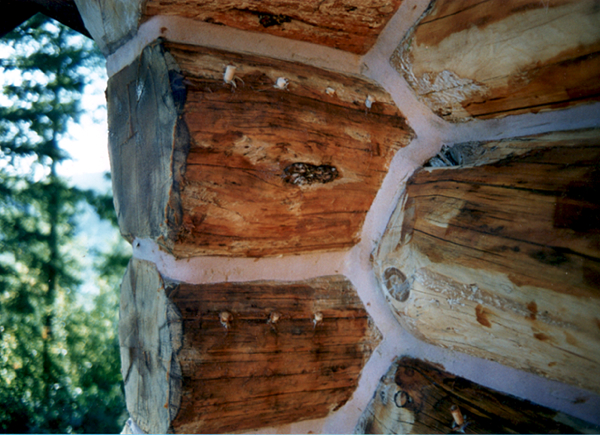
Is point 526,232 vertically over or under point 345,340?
over

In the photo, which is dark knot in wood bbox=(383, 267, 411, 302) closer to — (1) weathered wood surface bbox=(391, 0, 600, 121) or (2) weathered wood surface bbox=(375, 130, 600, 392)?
(2) weathered wood surface bbox=(375, 130, 600, 392)

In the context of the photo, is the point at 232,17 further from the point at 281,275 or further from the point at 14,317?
the point at 14,317

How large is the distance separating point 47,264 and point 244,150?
81.1 inches

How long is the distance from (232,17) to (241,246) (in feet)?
1.14

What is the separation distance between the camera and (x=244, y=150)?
0.60 m

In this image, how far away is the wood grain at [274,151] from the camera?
0.58 metres

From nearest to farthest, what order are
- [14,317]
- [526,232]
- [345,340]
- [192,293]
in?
[526,232], [192,293], [345,340], [14,317]

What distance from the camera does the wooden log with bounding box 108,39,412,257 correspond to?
22.5 inches

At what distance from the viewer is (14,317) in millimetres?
2062

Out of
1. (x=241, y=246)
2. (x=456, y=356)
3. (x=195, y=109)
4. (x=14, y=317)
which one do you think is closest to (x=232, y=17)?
(x=195, y=109)

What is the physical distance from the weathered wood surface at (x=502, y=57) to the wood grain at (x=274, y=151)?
0.30ft

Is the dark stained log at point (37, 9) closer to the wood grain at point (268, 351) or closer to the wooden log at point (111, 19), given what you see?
the wooden log at point (111, 19)

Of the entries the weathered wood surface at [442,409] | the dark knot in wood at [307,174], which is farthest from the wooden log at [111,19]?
the weathered wood surface at [442,409]

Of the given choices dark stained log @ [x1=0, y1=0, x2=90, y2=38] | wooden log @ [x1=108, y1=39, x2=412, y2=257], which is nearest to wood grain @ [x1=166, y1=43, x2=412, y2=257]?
wooden log @ [x1=108, y1=39, x2=412, y2=257]
